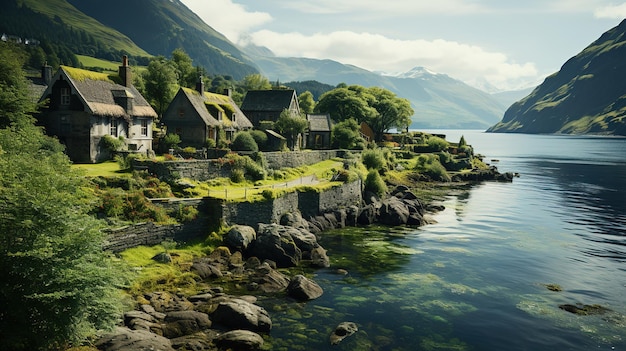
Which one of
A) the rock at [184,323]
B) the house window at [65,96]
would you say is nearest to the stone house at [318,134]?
the house window at [65,96]

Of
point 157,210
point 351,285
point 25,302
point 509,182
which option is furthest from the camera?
point 509,182

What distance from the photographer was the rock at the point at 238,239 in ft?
130

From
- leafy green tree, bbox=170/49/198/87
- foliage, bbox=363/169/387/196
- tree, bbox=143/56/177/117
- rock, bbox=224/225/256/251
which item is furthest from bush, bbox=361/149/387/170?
leafy green tree, bbox=170/49/198/87

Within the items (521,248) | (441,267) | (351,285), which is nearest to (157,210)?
(351,285)

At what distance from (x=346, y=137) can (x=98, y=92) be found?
50.2 meters

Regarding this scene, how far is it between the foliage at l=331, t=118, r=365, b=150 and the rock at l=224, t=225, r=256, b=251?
53953 millimetres

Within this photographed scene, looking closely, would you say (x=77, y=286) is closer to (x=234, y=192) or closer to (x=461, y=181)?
(x=234, y=192)

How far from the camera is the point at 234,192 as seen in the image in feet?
152

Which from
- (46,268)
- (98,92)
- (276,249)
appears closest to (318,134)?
(98,92)

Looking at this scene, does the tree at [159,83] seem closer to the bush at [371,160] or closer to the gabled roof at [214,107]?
the gabled roof at [214,107]

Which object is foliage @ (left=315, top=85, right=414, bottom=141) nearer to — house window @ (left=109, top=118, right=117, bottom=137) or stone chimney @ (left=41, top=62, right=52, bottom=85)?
stone chimney @ (left=41, top=62, right=52, bottom=85)

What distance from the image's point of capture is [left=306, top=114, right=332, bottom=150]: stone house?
94.6 meters

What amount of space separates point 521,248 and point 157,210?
37.0 metres

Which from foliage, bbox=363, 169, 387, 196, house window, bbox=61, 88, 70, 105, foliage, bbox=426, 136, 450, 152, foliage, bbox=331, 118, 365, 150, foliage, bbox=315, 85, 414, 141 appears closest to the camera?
house window, bbox=61, 88, 70, 105
